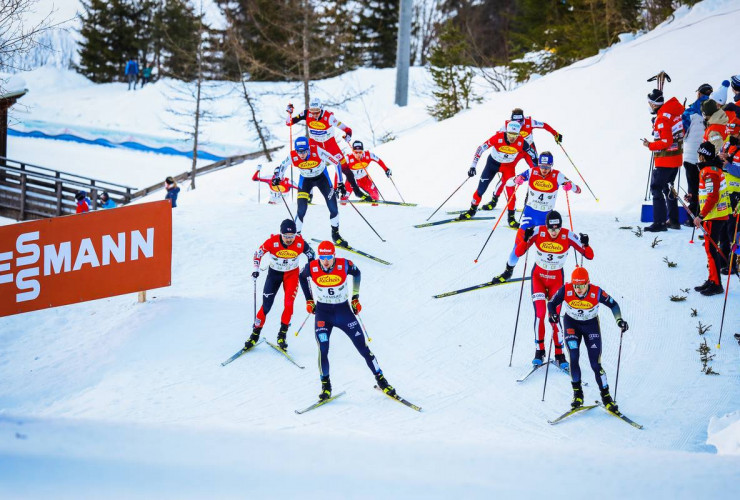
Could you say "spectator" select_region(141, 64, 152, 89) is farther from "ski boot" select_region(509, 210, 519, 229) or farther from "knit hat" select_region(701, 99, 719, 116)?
"knit hat" select_region(701, 99, 719, 116)

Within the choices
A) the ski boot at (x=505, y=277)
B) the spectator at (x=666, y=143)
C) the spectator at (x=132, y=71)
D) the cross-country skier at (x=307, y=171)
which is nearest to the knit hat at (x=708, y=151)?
the spectator at (x=666, y=143)

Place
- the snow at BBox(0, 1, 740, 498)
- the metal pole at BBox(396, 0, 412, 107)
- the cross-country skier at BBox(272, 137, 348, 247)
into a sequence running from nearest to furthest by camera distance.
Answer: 1. the snow at BBox(0, 1, 740, 498)
2. the cross-country skier at BBox(272, 137, 348, 247)
3. the metal pole at BBox(396, 0, 412, 107)

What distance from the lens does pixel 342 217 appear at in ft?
43.9

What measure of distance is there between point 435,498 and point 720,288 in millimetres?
7287

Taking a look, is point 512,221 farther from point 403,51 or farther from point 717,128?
point 403,51

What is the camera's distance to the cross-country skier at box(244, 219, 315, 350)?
27.8 feet

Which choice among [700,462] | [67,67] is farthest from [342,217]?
[67,67]

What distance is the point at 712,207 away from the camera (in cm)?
910

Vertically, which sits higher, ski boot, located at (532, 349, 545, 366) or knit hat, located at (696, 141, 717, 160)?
knit hat, located at (696, 141, 717, 160)

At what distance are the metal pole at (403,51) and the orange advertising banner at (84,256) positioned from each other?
1663 cm

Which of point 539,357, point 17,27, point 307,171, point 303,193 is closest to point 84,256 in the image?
point 303,193

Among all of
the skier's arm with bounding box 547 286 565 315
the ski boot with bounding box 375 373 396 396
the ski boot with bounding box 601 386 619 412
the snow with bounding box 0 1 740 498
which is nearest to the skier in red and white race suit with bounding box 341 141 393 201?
the snow with bounding box 0 1 740 498

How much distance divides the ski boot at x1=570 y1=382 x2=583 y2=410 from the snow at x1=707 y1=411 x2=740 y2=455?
1174 millimetres

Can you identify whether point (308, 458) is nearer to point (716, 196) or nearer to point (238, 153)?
point (716, 196)
